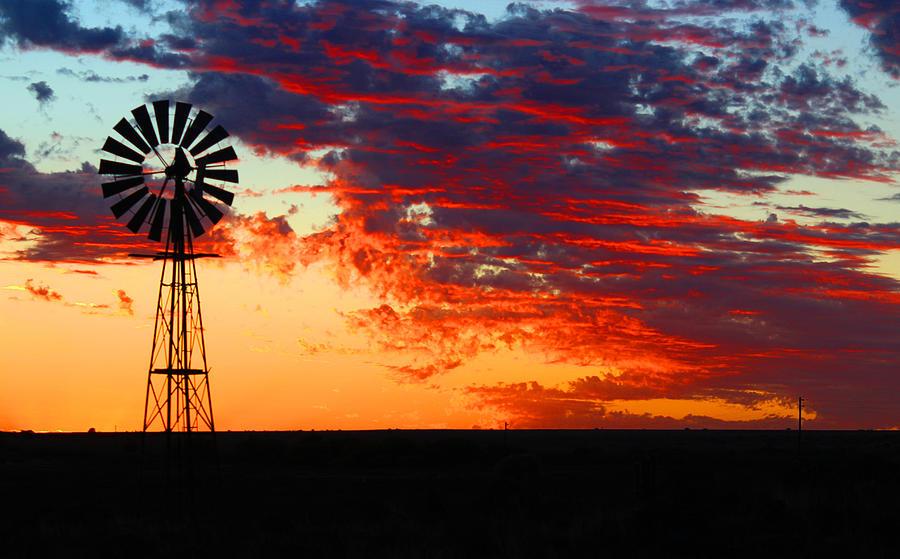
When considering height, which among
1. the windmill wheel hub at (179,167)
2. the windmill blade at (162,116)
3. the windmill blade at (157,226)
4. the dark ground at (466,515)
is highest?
the windmill blade at (162,116)

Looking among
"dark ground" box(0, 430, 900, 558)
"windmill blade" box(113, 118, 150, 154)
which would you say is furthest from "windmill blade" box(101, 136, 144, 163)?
"dark ground" box(0, 430, 900, 558)

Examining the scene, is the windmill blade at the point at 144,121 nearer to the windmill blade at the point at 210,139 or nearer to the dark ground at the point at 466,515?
the windmill blade at the point at 210,139

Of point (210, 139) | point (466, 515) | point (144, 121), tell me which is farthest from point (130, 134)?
point (466, 515)

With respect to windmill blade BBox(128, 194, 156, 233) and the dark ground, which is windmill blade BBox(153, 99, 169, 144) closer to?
windmill blade BBox(128, 194, 156, 233)

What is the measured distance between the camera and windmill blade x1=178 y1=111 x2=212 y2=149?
1313 inches

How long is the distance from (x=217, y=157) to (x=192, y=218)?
2374 millimetres

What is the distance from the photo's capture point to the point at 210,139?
33875 millimetres

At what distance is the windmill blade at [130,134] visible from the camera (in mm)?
32656

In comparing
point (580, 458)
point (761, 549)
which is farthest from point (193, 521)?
point (580, 458)

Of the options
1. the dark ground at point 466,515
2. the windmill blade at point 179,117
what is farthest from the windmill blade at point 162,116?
the dark ground at point 466,515

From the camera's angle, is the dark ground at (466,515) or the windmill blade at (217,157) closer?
the dark ground at (466,515)

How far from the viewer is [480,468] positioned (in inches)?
2383

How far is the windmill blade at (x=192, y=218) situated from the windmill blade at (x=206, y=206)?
316mm

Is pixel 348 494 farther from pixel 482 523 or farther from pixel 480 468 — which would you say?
pixel 480 468
